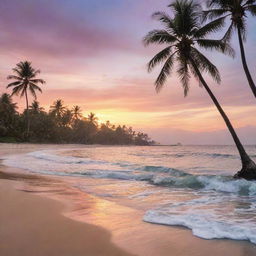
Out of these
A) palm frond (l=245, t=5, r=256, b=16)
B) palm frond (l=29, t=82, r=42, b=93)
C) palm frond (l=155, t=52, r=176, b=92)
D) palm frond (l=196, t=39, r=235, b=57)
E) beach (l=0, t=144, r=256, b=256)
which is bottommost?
beach (l=0, t=144, r=256, b=256)

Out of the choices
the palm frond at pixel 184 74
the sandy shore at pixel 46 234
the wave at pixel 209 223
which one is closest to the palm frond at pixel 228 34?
the palm frond at pixel 184 74

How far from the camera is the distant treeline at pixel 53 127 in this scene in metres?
62.1

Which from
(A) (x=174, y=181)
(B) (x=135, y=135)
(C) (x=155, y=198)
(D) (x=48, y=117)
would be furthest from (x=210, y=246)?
(B) (x=135, y=135)

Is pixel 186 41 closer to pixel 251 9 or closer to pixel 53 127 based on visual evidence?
pixel 251 9

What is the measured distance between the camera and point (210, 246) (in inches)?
153

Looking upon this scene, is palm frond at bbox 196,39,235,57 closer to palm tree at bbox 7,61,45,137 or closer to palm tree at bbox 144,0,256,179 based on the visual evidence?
palm tree at bbox 144,0,256,179

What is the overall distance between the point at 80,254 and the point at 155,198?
15.9 feet

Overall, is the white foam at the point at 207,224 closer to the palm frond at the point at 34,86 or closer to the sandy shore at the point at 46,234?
the sandy shore at the point at 46,234

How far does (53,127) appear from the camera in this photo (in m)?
76.9

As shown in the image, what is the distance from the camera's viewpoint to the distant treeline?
62.1 metres

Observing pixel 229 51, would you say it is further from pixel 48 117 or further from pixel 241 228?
pixel 48 117

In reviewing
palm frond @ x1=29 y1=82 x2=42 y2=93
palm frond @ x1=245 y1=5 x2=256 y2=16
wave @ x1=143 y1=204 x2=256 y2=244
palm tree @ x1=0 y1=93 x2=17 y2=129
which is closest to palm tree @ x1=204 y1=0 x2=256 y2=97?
palm frond @ x1=245 y1=5 x2=256 y2=16

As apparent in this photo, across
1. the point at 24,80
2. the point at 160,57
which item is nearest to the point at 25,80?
the point at 24,80

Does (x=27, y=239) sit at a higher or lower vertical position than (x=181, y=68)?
lower
